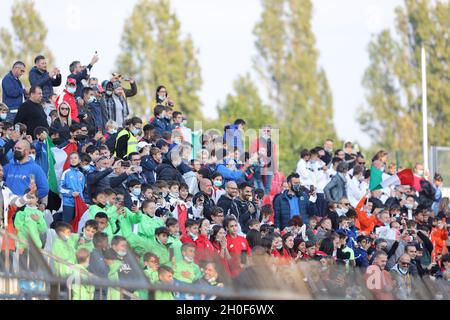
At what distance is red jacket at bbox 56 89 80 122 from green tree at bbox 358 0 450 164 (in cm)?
4676

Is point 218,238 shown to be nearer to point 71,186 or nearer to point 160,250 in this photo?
point 71,186

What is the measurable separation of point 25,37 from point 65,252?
53877 mm

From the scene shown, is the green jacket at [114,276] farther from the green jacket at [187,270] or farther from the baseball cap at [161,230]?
the baseball cap at [161,230]

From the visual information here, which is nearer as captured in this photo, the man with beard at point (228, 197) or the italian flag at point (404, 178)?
the man with beard at point (228, 197)

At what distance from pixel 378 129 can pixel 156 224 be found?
5787 cm

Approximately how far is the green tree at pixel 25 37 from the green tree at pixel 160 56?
491 centimetres

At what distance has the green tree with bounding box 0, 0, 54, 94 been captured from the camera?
222 feet

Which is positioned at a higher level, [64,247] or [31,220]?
[31,220]

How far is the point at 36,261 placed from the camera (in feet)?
49.8

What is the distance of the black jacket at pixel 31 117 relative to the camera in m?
23.1

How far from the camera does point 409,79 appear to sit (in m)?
74.4

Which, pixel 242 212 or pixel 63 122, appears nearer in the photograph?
pixel 63 122

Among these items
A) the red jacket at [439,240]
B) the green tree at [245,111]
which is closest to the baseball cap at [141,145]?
the red jacket at [439,240]

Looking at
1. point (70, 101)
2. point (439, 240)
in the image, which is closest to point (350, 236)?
point (439, 240)
